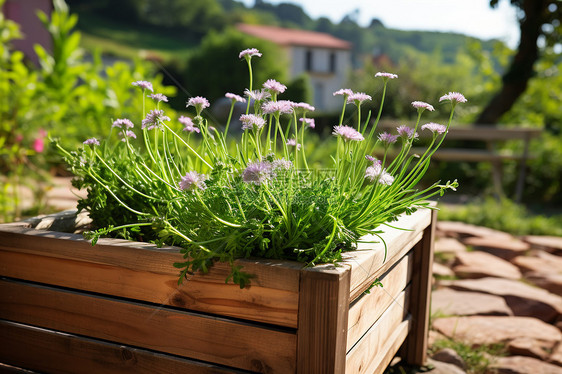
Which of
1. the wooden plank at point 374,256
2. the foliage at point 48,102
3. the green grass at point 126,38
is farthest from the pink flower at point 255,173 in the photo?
the green grass at point 126,38

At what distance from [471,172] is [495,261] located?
232 inches

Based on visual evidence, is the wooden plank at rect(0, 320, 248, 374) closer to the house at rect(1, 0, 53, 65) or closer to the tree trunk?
the tree trunk

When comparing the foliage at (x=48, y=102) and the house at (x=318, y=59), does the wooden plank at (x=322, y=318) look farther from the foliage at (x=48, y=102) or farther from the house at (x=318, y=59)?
the house at (x=318, y=59)

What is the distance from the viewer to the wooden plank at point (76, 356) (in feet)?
3.80

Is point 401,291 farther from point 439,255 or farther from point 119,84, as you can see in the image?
point 119,84

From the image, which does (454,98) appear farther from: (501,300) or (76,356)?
(501,300)

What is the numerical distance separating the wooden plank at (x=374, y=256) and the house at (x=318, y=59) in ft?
144

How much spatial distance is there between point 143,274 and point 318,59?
46894mm

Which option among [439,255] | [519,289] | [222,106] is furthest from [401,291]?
[222,106]

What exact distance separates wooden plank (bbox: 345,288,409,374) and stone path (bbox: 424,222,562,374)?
0.40 meters

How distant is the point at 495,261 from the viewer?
338 cm

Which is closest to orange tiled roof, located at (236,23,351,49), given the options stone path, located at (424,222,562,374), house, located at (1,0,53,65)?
house, located at (1,0,53,65)

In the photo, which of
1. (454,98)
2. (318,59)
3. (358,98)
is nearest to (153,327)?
(358,98)

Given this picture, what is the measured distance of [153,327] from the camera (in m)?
1.17
